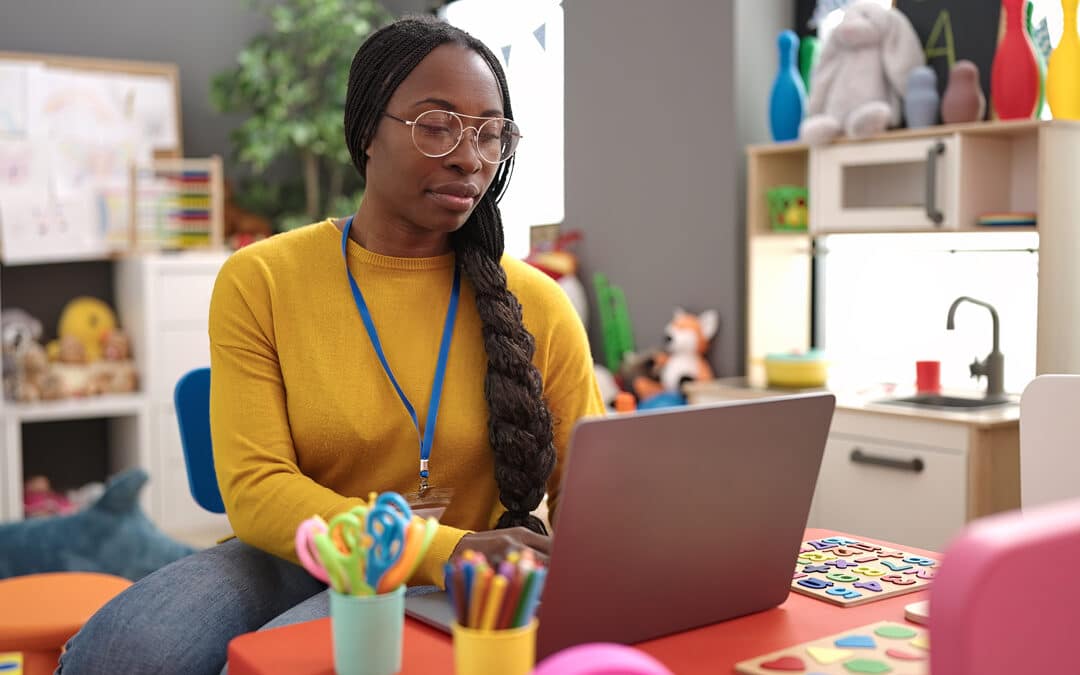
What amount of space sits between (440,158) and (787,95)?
186cm

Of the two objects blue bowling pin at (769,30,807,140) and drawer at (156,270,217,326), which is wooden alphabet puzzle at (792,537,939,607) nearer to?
blue bowling pin at (769,30,807,140)

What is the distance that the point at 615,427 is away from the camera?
81 centimetres

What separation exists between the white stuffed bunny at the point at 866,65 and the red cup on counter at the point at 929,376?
1.98 ft

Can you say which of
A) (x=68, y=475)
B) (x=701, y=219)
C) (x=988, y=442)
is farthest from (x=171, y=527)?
(x=988, y=442)

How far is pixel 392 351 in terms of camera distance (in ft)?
4.91

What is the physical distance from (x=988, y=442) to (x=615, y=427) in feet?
5.80

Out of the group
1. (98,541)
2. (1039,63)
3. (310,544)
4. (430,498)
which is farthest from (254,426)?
(1039,63)

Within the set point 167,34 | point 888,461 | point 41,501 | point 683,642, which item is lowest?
point 41,501

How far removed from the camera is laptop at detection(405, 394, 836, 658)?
32.9 inches

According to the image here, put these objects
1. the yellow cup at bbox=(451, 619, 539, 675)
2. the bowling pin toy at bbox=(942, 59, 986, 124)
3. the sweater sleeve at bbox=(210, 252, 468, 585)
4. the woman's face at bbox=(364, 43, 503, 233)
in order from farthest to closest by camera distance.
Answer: the bowling pin toy at bbox=(942, 59, 986, 124)
the woman's face at bbox=(364, 43, 503, 233)
the sweater sleeve at bbox=(210, 252, 468, 585)
the yellow cup at bbox=(451, 619, 539, 675)

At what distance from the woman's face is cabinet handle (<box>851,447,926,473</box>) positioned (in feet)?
4.53

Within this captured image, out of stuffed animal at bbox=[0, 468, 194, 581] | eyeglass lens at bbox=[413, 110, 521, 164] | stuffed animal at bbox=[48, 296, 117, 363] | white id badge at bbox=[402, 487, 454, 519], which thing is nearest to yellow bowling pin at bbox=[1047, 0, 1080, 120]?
eyeglass lens at bbox=[413, 110, 521, 164]

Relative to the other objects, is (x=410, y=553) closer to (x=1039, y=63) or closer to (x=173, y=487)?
(x=1039, y=63)

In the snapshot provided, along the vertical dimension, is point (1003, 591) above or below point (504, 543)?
above
